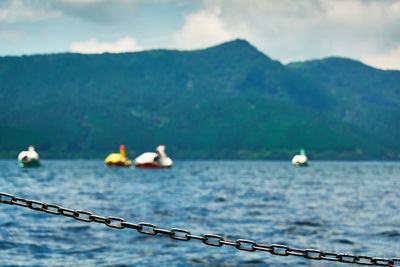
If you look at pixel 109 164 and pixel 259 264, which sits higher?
pixel 109 164

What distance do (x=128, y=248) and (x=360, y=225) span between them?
1246 cm

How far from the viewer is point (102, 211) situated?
31.3 metres

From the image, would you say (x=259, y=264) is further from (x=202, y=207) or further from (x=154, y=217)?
(x=202, y=207)

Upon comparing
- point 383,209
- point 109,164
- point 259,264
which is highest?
point 109,164

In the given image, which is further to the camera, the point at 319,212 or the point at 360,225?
the point at 319,212

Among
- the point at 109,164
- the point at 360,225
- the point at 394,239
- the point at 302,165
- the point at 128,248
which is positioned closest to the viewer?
the point at 128,248

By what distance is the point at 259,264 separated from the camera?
51.6 ft

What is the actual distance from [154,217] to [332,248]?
11.1m

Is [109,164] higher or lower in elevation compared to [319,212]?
higher

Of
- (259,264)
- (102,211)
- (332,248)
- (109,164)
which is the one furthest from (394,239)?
(109,164)

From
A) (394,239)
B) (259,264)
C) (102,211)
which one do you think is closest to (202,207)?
(102,211)

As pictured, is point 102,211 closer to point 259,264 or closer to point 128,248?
point 128,248

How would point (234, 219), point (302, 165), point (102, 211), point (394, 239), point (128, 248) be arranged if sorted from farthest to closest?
point (302, 165) < point (102, 211) < point (234, 219) < point (394, 239) < point (128, 248)

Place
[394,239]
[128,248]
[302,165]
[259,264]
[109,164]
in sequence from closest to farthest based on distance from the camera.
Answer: [259,264] → [128,248] → [394,239] → [109,164] → [302,165]
